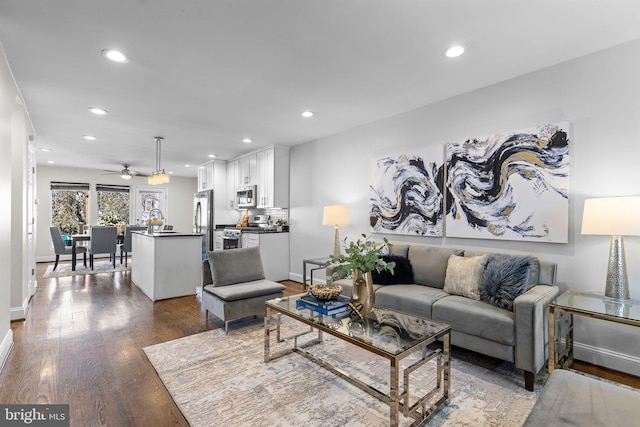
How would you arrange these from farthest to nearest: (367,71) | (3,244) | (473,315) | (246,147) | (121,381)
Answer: (246,147) < (367,71) < (3,244) < (473,315) < (121,381)

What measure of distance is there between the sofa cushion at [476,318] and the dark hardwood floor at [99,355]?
858mm

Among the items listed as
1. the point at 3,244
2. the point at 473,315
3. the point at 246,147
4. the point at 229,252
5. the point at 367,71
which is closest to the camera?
the point at 473,315

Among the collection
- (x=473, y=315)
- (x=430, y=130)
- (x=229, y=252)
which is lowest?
(x=473, y=315)

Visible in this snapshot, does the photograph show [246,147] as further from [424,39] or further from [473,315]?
[473,315]

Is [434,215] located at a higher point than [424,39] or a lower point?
lower

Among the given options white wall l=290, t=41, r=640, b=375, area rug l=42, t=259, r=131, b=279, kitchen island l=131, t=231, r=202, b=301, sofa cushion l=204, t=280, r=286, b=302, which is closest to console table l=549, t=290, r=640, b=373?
white wall l=290, t=41, r=640, b=375

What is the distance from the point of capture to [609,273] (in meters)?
2.31

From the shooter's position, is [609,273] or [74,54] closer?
[609,273]

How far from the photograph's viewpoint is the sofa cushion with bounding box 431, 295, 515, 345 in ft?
7.40

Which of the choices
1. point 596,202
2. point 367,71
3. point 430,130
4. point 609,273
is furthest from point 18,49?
point 609,273

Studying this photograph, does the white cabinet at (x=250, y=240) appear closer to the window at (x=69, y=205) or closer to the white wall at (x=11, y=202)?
the white wall at (x=11, y=202)

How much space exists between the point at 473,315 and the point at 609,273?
101 cm

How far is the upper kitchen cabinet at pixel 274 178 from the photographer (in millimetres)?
5621

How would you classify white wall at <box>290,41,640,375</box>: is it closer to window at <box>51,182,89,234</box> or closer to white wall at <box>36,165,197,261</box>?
white wall at <box>36,165,197,261</box>
